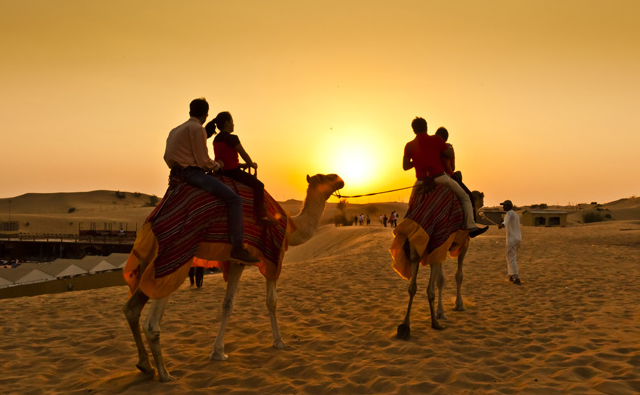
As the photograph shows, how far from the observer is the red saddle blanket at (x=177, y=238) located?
18.1ft

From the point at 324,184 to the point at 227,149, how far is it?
1.83m

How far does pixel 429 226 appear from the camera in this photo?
777cm

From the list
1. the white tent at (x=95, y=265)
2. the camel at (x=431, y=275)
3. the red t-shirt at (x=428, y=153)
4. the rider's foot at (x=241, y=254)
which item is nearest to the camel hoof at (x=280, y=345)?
the rider's foot at (x=241, y=254)

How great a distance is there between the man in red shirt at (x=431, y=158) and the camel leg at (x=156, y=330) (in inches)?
175

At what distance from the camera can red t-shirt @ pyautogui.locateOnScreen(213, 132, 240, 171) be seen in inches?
247

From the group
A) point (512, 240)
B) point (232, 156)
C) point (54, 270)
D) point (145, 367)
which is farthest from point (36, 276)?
point (232, 156)

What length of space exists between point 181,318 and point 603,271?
13120 mm

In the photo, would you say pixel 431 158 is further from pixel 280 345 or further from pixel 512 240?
pixel 512 240

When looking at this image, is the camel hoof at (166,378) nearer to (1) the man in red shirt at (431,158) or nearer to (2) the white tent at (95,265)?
(1) the man in red shirt at (431,158)

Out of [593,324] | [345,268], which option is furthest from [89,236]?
[593,324]

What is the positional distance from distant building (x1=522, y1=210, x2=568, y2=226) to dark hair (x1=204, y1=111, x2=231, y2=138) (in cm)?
5486

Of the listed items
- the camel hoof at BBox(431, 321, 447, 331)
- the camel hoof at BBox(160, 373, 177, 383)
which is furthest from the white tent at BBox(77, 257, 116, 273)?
the camel hoof at BBox(160, 373, 177, 383)

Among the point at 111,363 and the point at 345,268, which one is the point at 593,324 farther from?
the point at 345,268

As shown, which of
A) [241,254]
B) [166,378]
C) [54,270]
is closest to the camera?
[166,378]
